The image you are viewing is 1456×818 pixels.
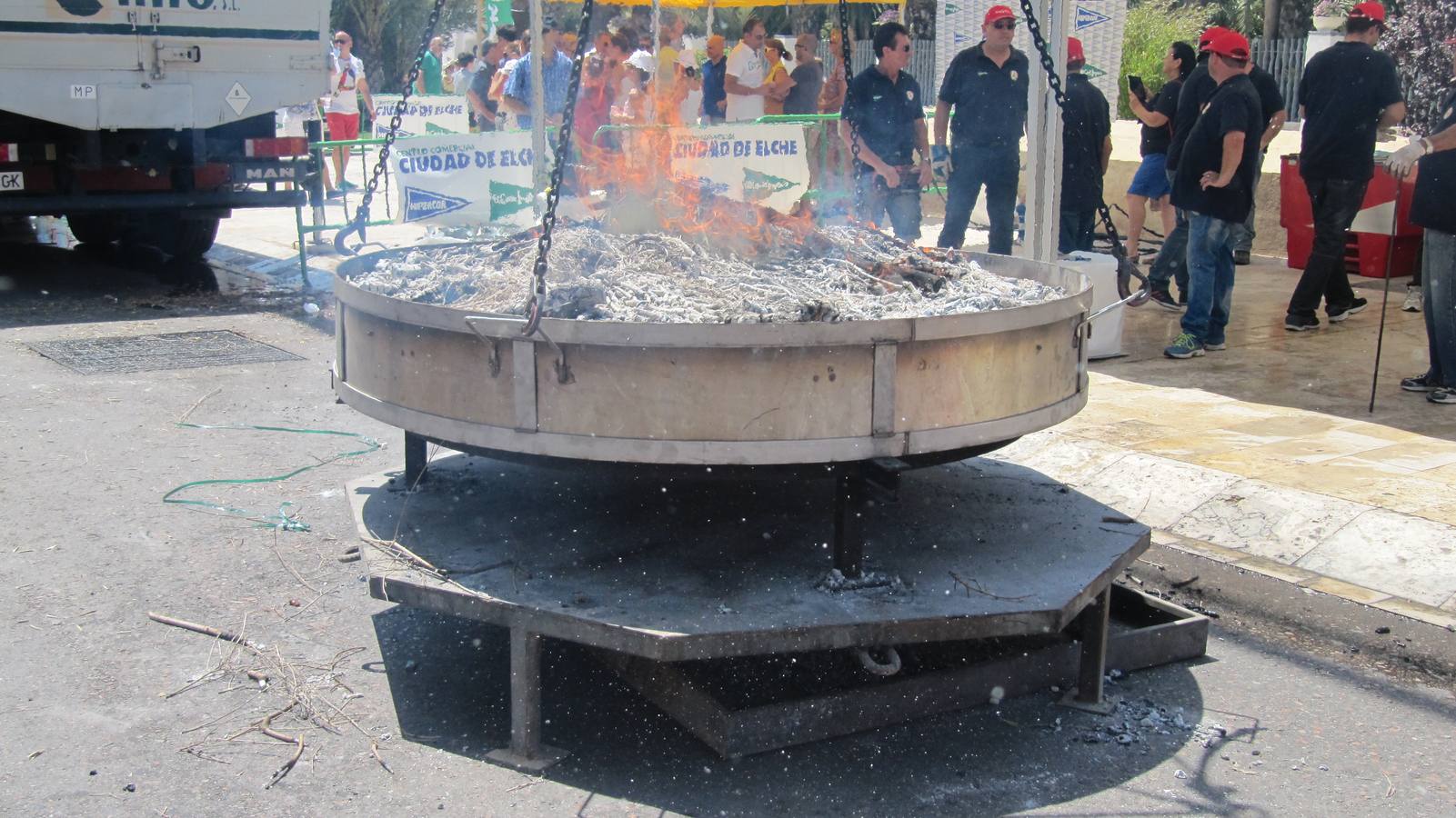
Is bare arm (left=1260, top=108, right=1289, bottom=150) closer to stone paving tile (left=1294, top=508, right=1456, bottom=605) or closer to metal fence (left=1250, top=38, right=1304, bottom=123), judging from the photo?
stone paving tile (left=1294, top=508, right=1456, bottom=605)

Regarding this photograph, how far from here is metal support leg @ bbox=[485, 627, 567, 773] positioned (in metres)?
3.62

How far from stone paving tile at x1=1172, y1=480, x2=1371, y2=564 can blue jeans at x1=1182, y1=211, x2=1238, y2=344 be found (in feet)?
9.32

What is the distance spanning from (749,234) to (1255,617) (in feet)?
7.50

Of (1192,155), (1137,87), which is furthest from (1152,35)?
(1192,155)

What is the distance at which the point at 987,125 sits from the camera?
909 cm

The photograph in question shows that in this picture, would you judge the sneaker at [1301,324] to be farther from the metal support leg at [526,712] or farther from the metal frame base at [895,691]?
the metal support leg at [526,712]

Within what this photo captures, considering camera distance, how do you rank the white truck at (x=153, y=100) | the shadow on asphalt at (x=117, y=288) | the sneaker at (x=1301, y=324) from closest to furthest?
the sneaker at (x=1301, y=324) < the shadow on asphalt at (x=117, y=288) < the white truck at (x=153, y=100)

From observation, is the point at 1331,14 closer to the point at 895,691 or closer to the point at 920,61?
the point at 920,61

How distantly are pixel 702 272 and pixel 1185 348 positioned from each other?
4.52 meters

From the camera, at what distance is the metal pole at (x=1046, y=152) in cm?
775

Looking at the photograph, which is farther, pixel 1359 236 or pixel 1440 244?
pixel 1359 236

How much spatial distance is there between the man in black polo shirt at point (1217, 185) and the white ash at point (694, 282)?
339 cm

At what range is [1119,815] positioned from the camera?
11.3 ft

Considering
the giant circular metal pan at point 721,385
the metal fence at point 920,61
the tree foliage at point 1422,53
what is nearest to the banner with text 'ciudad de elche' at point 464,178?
A: the giant circular metal pan at point 721,385
